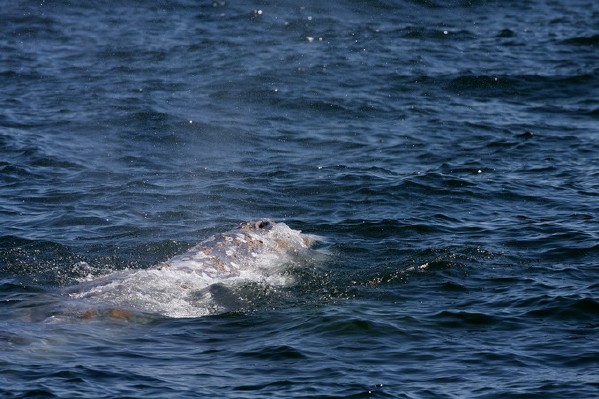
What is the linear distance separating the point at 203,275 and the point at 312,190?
517 centimetres

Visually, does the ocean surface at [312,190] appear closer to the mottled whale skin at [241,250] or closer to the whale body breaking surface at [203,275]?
the whale body breaking surface at [203,275]

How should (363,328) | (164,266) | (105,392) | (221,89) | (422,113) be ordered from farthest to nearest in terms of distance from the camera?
(221,89), (422,113), (164,266), (363,328), (105,392)

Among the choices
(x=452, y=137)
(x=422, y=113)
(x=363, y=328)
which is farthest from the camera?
(x=422, y=113)

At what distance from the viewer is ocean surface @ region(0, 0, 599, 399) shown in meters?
11.5

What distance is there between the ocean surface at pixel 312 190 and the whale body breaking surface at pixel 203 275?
11 centimetres

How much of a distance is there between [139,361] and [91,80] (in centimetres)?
1563

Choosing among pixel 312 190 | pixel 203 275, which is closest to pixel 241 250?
pixel 203 275

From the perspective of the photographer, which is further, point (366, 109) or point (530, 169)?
point (366, 109)

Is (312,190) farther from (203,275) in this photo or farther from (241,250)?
(203,275)

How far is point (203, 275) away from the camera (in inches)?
551

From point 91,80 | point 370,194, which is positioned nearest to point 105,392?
point 370,194

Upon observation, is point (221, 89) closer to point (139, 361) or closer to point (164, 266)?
point (164, 266)

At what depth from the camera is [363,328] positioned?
40.7 feet

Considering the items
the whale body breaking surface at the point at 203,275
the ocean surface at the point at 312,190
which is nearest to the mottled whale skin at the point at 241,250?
the whale body breaking surface at the point at 203,275
